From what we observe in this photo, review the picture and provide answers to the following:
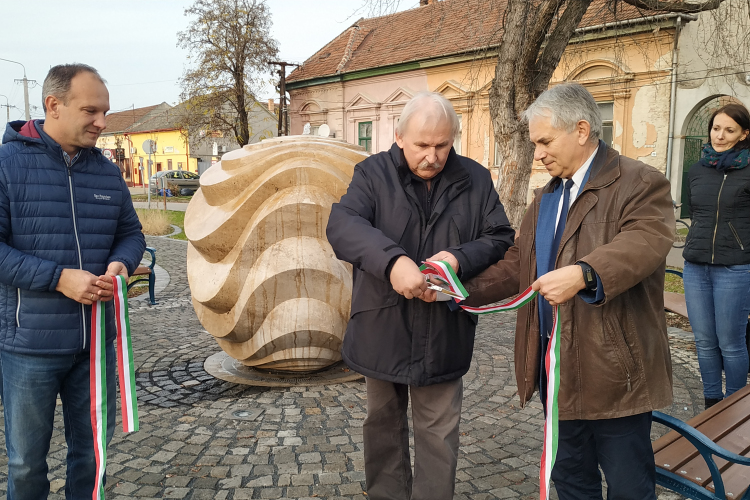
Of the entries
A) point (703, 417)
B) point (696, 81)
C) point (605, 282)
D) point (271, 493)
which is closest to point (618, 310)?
point (605, 282)

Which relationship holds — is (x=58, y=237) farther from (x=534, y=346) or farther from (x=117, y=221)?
(x=534, y=346)

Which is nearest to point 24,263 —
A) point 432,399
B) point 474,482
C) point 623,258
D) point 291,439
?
point 432,399

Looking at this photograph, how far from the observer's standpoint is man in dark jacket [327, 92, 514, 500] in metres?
2.59

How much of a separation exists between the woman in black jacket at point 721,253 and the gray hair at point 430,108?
2.61m

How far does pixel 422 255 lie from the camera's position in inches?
106

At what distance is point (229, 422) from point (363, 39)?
88.2 ft

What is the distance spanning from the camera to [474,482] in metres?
3.49

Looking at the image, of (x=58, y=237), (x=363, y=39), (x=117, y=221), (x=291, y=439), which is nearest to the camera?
(x=58, y=237)

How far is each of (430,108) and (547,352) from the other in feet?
3.73

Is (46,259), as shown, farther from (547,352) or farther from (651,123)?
(651,123)

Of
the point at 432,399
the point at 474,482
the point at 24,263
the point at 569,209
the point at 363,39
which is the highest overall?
the point at 363,39

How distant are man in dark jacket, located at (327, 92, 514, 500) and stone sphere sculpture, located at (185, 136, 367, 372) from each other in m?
1.96

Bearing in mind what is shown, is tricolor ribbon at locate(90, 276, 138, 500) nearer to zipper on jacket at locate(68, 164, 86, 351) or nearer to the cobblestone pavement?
zipper on jacket at locate(68, 164, 86, 351)

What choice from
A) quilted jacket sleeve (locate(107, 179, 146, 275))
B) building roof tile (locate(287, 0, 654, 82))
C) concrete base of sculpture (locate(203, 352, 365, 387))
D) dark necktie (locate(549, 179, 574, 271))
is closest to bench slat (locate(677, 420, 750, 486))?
dark necktie (locate(549, 179, 574, 271))
